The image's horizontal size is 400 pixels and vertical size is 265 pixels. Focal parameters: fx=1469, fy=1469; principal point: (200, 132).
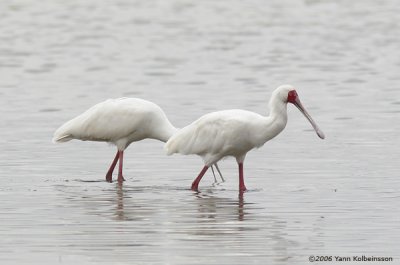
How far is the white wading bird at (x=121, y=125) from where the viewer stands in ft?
57.3

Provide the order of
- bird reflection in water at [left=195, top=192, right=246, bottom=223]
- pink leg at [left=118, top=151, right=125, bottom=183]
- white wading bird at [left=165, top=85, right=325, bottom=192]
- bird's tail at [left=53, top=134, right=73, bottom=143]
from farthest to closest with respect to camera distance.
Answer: bird's tail at [left=53, top=134, right=73, bottom=143], pink leg at [left=118, top=151, right=125, bottom=183], white wading bird at [left=165, top=85, right=325, bottom=192], bird reflection in water at [left=195, top=192, right=246, bottom=223]

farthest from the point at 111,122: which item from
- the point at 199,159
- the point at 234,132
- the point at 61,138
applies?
the point at 234,132

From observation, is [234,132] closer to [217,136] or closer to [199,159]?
[217,136]

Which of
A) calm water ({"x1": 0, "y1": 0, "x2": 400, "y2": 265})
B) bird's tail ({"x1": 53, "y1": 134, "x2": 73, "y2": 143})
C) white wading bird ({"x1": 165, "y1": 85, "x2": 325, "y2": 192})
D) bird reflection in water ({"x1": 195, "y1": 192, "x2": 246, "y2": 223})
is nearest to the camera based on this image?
calm water ({"x1": 0, "y1": 0, "x2": 400, "y2": 265})

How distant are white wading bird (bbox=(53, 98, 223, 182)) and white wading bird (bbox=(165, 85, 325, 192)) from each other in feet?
3.24

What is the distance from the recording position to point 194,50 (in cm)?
3531

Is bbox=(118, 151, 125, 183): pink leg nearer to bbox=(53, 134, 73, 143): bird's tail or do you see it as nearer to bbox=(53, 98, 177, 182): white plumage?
bbox=(53, 98, 177, 182): white plumage

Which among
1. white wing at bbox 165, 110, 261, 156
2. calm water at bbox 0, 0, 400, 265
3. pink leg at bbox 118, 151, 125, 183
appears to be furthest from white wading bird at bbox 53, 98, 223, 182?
white wing at bbox 165, 110, 261, 156

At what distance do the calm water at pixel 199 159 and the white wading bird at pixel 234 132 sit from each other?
41 centimetres

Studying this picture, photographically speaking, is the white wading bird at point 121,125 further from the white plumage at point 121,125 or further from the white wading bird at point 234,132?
the white wading bird at point 234,132

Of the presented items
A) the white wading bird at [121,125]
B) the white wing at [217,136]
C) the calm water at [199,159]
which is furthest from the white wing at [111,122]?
the white wing at [217,136]

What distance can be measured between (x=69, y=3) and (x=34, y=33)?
11.6 meters

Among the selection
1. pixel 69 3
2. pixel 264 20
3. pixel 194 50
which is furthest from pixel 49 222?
pixel 69 3

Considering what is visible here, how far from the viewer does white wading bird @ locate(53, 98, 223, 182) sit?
17453 mm
